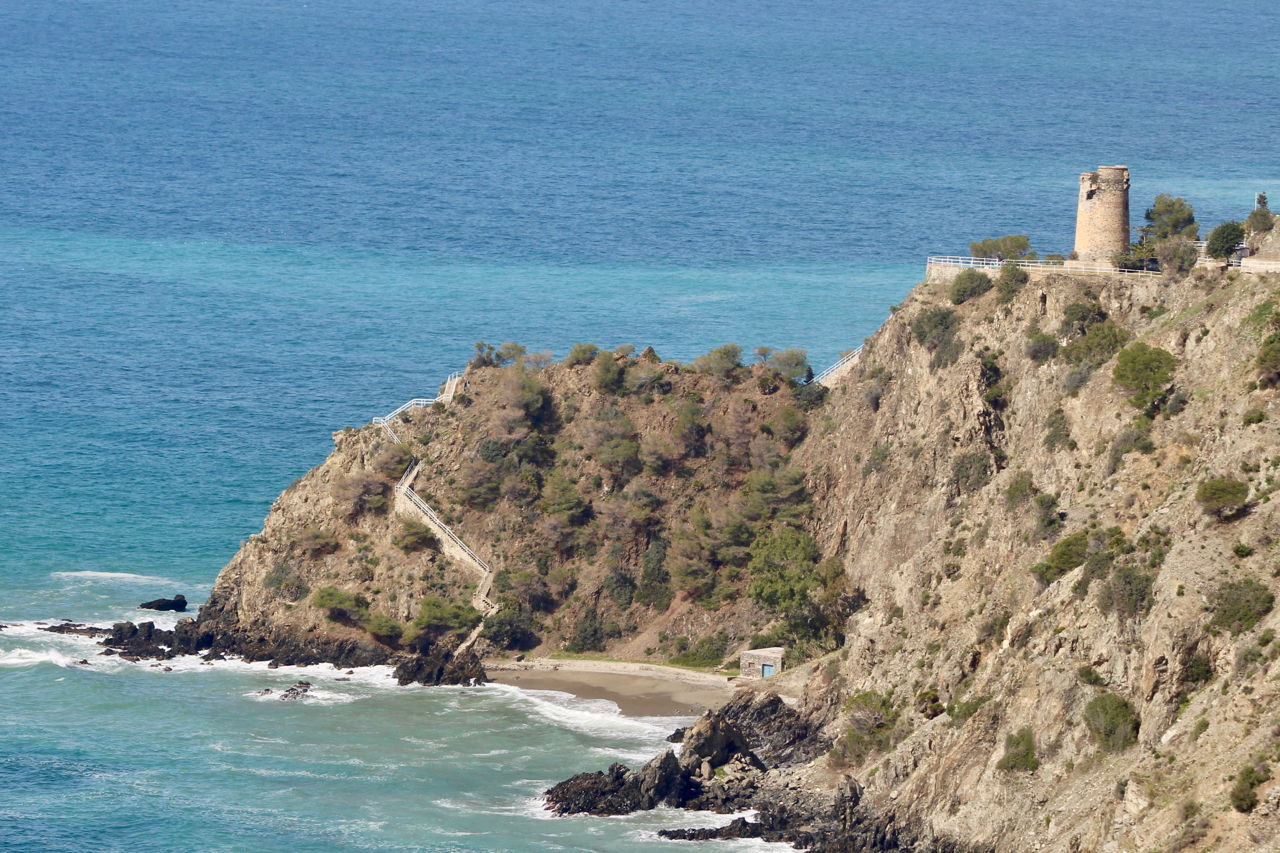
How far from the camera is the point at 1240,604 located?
262 ft

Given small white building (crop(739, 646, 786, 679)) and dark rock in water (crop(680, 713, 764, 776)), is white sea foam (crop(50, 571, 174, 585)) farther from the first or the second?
dark rock in water (crop(680, 713, 764, 776))

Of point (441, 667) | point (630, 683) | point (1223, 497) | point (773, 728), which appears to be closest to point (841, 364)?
point (630, 683)

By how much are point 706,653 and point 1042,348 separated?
25.1 m

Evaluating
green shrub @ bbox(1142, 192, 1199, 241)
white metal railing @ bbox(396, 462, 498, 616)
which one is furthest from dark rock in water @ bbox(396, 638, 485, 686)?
green shrub @ bbox(1142, 192, 1199, 241)

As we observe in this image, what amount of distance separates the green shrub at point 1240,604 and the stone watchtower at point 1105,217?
35024mm

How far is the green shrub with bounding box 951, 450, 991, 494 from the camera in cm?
11006

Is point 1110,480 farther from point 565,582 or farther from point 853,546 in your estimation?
point 565,582

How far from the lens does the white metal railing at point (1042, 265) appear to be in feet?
364

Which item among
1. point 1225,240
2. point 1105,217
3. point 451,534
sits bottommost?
point 451,534

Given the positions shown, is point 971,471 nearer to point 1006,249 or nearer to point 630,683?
point 1006,249

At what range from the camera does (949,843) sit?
287ft

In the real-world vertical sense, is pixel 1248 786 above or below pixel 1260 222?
below

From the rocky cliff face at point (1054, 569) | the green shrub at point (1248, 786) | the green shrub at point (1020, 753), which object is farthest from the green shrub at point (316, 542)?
the green shrub at point (1248, 786)

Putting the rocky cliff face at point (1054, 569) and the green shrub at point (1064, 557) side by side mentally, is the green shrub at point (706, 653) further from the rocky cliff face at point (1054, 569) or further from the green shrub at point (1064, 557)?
the green shrub at point (1064, 557)
